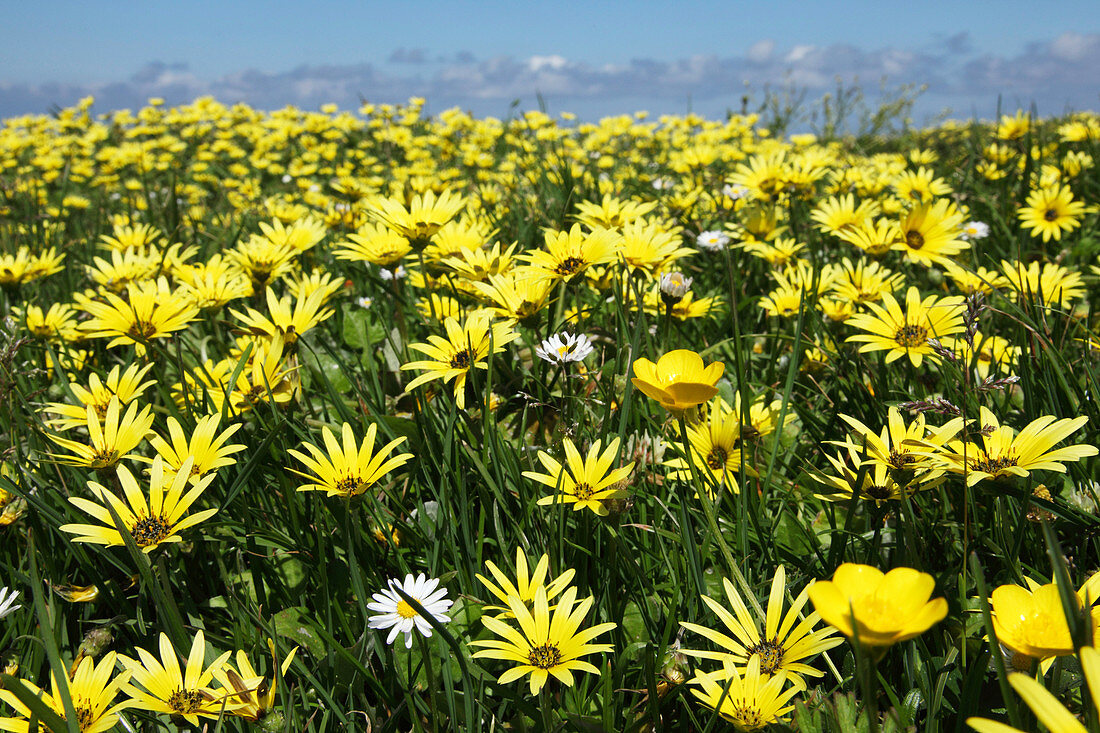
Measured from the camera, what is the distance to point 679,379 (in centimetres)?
139

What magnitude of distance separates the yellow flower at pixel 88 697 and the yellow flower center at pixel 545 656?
2.11 feet

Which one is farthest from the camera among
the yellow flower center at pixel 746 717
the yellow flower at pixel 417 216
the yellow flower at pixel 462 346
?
the yellow flower at pixel 417 216

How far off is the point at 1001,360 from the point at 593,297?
1.71m

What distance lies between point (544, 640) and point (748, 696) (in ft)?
1.12

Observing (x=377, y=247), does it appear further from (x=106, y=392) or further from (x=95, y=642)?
(x=95, y=642)

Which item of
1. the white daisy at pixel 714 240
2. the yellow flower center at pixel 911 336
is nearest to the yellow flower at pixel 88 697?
the yellow flower center at pixel 911 336

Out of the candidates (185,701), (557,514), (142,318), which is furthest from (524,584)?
(142,318)

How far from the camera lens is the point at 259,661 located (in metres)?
1.34

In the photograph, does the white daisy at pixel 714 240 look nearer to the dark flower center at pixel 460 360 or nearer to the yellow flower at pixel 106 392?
the dark flower center at pixel 460 360

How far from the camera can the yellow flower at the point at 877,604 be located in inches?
28.4

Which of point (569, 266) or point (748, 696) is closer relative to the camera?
point (748, 696)

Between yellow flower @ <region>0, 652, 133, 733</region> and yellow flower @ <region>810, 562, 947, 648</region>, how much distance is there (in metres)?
1.07

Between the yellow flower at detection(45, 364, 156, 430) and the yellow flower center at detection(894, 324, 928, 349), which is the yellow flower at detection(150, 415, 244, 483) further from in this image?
the yellow flower center at detection(894, 324, 928, 349)

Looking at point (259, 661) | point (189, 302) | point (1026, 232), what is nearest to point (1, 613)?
point (259, 661)
